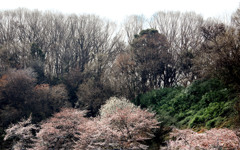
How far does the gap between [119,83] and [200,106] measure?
44.8ft

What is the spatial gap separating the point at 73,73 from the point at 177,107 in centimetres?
1623

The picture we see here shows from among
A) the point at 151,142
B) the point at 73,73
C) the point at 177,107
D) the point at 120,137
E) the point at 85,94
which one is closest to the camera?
the point at 120,137

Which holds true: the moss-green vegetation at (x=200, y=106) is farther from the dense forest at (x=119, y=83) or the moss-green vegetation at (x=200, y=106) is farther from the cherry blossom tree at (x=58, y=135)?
the cherry blossom tree at (x=58, y=135)

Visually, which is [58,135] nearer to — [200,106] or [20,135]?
[20,135]

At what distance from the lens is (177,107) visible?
15.6 m

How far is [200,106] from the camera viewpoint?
44.4ft

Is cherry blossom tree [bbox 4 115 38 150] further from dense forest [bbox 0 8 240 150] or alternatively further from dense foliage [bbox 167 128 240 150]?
dense foliage [bbox 167 128 240 150]

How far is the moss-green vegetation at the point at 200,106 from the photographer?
1099 centimetres

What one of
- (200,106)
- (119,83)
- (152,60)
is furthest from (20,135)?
(152,60)

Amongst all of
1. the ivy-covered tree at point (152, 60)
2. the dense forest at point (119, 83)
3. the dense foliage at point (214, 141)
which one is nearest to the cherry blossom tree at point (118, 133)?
the dense forest at point (119, 83)

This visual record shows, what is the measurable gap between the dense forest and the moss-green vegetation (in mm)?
59

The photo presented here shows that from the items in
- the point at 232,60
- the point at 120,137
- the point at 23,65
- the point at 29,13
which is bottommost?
the point at 120,137

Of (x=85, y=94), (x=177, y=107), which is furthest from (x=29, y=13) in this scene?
(x=177, y=107)

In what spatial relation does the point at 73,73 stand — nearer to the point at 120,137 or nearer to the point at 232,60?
the point at 120,137
